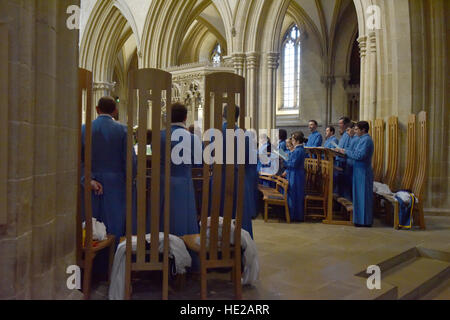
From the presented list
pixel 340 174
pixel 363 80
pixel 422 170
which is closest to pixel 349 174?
pixel 340 174

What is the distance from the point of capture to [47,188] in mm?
2445

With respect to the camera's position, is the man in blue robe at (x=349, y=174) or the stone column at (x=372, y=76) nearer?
the man in blue robe at (x=349, y=174)

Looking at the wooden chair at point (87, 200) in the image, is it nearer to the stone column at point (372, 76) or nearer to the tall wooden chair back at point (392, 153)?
the tall wooden chair back at point (392, 153)

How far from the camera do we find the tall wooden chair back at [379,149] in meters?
7.01

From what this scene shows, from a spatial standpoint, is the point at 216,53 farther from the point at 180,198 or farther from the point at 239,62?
the point at 180,198

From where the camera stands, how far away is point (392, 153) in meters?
6.66

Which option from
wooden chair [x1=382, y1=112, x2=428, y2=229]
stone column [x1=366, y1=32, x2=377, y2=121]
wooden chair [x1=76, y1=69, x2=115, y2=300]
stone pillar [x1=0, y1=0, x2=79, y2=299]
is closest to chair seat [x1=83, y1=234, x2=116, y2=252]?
wooden chair [x1=76, y1=69, x2=115, y2=300]

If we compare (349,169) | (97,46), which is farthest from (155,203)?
(97,46)

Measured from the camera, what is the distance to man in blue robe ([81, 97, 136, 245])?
3496 millimetres

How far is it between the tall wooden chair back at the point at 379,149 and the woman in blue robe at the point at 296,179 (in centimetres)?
178

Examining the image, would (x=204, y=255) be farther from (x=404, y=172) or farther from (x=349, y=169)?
(x=404, y=172)

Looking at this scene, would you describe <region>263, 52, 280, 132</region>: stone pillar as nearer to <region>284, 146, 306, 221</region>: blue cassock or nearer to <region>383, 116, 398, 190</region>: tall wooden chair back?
<region>383, 116, 398, 190</region>: tall wooden chair back

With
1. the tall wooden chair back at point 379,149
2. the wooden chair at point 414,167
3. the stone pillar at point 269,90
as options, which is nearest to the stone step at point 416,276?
the wooden chair at point 414,167

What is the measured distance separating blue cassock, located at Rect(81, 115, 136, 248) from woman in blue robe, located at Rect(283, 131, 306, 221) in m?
3.17
